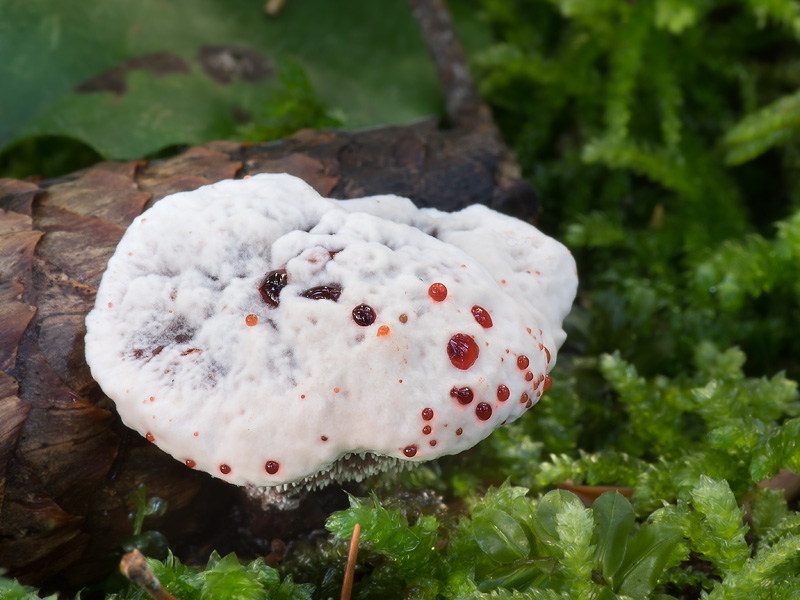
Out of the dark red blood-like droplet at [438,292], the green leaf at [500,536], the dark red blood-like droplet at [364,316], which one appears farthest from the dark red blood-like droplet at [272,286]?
the green leaf at [500,536]

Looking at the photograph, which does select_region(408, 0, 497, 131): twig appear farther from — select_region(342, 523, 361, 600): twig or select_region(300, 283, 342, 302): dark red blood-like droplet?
select_region(342, 523, 361, 600): twig

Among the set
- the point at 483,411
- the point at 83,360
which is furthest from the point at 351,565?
the point at 83,360

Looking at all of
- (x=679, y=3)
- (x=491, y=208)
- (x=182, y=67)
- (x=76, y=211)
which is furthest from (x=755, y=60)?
(x=76, y=211)

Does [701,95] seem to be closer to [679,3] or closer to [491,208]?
[679,3]

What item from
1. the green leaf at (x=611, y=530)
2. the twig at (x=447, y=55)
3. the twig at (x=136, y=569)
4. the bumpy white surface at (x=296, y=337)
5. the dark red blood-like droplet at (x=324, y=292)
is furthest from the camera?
the twig at (x=447, y=55)

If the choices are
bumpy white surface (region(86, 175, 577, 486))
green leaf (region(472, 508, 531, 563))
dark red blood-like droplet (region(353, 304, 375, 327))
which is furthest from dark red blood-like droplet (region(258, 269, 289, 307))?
green leaf (region(472, 508, 531, 563))

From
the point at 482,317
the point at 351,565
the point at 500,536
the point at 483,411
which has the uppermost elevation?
the point at 482,317

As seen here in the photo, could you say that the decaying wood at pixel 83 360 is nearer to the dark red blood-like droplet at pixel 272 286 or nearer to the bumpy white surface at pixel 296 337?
the bumpy white surface at pixel 296 337

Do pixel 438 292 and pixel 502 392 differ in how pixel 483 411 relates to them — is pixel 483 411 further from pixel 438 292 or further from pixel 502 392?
pixel 438 292
